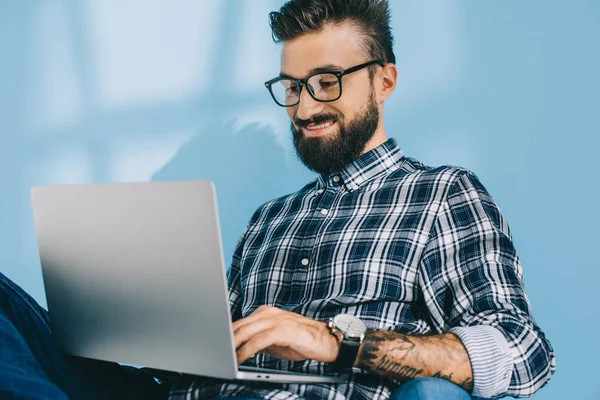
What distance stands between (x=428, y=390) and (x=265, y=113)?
1213mm

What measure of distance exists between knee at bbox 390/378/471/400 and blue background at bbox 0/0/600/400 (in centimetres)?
84

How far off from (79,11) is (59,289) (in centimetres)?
134

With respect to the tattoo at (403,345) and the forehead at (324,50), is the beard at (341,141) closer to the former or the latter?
the forehead at (324,50)

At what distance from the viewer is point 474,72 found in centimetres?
178

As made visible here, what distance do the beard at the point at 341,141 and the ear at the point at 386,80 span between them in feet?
0.17

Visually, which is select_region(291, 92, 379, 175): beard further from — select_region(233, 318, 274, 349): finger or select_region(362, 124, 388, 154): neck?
select_region(233, 318, 274, 349): finger

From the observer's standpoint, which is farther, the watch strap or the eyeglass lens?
the eyeglass lens

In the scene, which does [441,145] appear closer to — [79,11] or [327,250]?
[327,250]

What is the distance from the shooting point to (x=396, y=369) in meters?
1.07

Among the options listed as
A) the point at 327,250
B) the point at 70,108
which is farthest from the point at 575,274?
the point at 70,108

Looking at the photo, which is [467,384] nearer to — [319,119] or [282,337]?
[282,337]

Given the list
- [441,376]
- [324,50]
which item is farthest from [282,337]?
[324,50]

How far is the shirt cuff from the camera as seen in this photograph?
1062 millimetres

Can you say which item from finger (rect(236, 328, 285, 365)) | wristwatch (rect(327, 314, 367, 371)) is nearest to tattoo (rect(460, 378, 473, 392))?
wristwatch (rect(327, 314, 367, 371))
